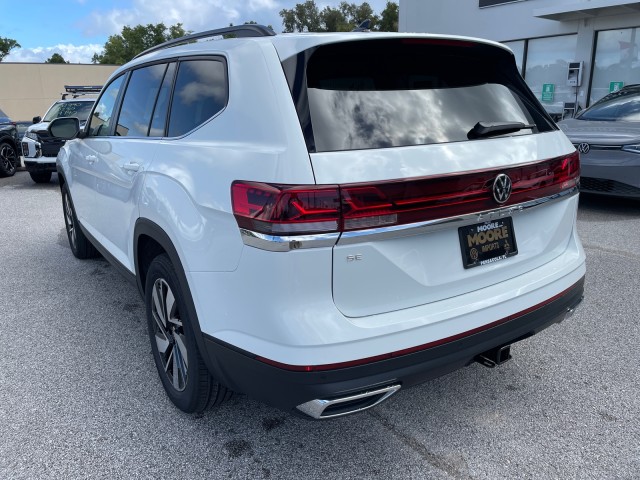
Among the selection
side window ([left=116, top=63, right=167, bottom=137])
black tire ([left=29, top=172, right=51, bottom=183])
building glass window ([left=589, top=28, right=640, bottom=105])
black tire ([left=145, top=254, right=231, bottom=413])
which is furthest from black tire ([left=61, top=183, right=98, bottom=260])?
building glass window ([left=589, top=28, right=640, bottom=105])

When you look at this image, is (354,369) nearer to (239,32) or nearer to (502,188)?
(502,188)

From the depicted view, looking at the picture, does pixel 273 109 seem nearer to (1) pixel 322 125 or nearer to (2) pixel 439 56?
(1) pixel 322 125

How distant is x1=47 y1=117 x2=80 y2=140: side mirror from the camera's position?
4527 millimetres

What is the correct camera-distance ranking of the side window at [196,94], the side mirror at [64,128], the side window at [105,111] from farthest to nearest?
the side mirror at [64,128] < the side window at [105,111] < the side window at [196,94]

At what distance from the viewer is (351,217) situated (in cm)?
189

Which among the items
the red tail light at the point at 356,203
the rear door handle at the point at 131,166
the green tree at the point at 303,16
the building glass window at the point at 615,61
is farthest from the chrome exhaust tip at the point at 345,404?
the green tree at the point at 303,16

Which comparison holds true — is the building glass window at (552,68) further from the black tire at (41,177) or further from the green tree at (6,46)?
the green tree at (6,46)

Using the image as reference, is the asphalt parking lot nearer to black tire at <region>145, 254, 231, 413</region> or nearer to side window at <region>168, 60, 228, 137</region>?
black tire at <region>145, 254, 231, 413</region>

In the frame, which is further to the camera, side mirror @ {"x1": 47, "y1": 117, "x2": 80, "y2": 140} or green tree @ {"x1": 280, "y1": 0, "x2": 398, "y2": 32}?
green tree @ {"x1": 280, "y1": 0, "x2": 398, "y2": 32}

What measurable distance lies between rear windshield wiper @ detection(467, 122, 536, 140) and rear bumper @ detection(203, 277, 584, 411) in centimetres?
79

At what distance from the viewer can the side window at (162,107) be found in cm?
292

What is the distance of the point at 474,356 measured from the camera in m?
2.23

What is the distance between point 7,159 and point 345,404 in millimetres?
12731

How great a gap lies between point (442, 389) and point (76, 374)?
7.00 ft
